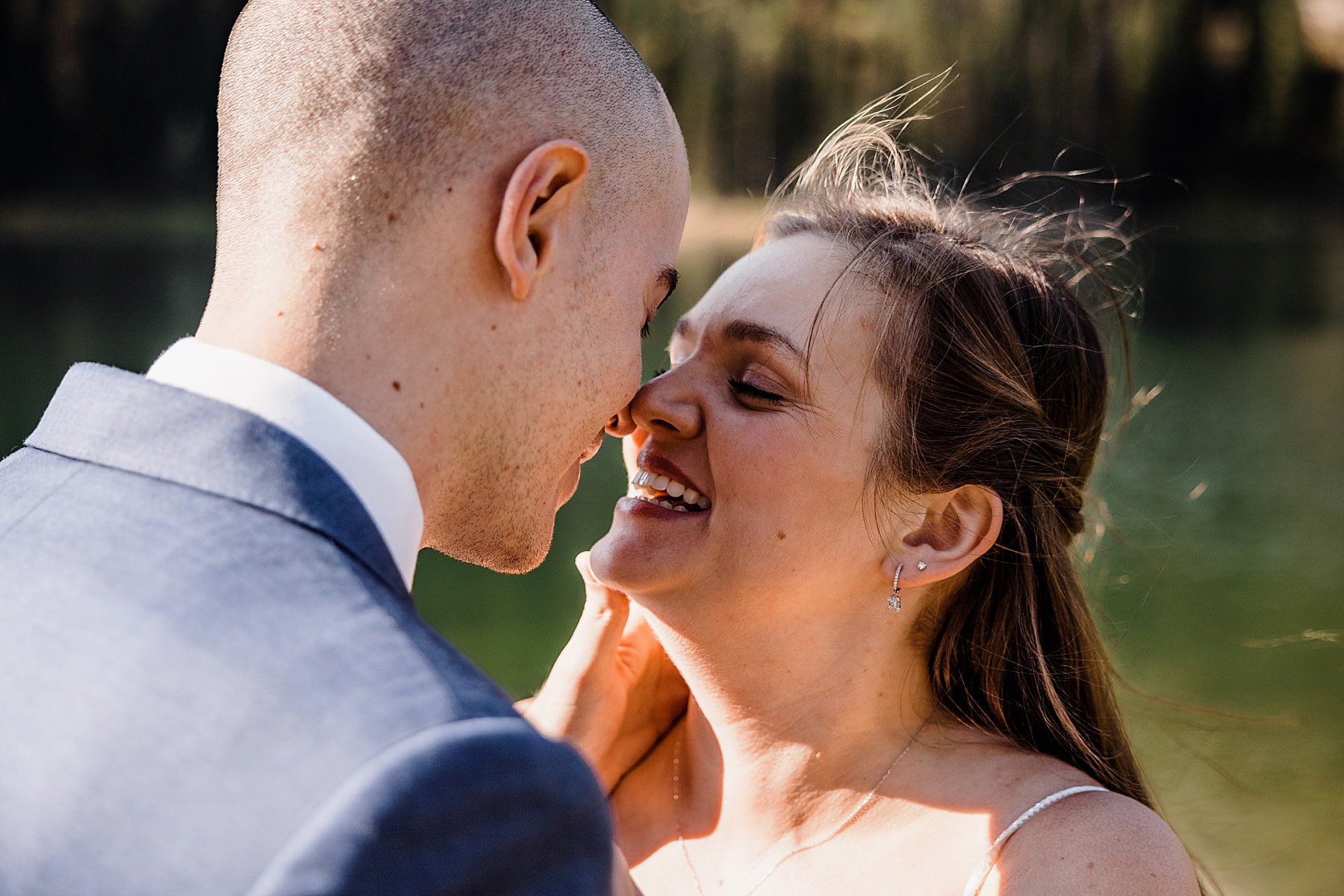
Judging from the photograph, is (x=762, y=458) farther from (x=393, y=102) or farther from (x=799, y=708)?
(x=393, y=102)

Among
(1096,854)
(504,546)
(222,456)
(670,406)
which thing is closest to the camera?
(222,456)

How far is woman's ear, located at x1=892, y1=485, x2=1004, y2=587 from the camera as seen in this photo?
2.34 meters

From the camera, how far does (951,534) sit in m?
2.40

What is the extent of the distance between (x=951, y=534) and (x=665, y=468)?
1.78 ft

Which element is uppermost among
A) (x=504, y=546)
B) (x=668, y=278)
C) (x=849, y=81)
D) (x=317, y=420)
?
(x=317, y=420)

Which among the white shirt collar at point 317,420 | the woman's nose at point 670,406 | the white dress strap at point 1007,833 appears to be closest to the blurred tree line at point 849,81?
the woman's nose at point 670,406

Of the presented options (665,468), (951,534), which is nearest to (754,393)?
(665,468)

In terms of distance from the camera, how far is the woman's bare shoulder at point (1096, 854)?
1.88m

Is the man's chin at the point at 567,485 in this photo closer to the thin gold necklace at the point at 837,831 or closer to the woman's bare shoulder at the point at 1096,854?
the thin gold necklace at the point at 837,831

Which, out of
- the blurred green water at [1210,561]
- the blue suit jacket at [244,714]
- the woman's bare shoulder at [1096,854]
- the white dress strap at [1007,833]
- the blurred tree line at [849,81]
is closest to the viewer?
the blue suit jacket at [244,714]

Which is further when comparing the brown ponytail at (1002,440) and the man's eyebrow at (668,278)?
the brown ponytail at (1002,440)


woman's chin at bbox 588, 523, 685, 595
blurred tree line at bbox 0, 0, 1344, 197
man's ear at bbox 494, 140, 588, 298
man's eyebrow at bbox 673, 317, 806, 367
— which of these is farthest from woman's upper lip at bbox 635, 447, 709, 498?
blurred tree line at bbox 0, 0, 1344, 197

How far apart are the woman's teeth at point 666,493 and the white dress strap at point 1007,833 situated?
2.34 feet

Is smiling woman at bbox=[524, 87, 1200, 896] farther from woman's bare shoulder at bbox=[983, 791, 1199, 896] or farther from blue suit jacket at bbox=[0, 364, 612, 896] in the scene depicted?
blue suit jacket at bbox=[0, 364, 612, 896]
